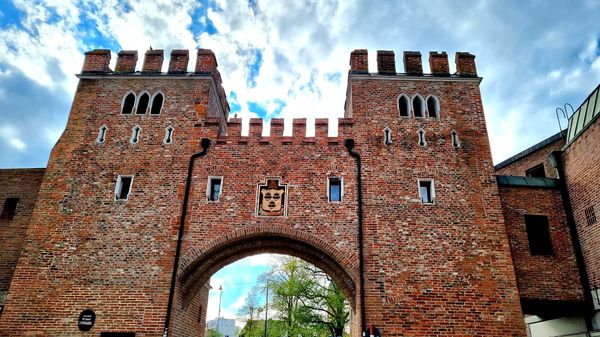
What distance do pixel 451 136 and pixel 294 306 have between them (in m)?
17.5

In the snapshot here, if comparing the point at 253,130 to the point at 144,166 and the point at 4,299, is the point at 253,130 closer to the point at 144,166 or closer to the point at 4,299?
the point at 144,166

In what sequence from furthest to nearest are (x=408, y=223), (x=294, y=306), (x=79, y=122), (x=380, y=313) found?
(x=294, y=306), (x=79, y=122), (x=408, y=223), (x=380, y=313)

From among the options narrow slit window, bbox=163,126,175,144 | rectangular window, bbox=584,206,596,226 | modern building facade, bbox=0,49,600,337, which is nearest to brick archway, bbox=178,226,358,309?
modern building facade, bbox=0,49,600,337

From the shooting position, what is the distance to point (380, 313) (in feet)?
36.7

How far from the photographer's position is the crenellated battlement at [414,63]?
14.6 metres

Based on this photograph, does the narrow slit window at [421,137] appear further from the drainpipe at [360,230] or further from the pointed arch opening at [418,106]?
the drainpipe at [360,230]

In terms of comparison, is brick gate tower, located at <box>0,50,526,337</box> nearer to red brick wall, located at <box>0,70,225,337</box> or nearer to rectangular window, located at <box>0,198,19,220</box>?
red brick wall, located at <box>0,70,225,337</box>

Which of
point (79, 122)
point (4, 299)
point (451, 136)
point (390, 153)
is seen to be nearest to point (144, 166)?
point (79, 122)

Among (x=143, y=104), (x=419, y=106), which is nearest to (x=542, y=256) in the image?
(x=419, y=106)

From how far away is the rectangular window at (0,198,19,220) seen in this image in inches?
562

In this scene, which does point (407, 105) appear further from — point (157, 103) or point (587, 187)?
point (157, 103)

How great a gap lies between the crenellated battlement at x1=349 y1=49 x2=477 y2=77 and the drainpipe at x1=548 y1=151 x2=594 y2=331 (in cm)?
435

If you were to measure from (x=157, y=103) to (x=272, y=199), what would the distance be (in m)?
5.81

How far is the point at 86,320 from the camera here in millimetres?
11359
